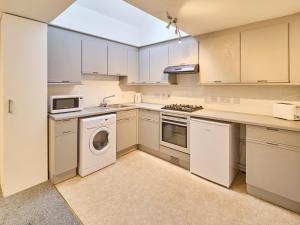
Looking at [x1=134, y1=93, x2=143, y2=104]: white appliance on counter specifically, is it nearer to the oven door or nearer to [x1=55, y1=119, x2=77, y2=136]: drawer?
the oven door

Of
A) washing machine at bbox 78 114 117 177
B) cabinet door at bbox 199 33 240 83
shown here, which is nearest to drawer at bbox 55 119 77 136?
washing machine at bbox 78 114 117 177

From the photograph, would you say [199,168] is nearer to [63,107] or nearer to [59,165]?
[59,165]

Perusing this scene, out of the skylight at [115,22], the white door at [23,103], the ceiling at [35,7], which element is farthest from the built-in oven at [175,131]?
the ceiling at [35,7]

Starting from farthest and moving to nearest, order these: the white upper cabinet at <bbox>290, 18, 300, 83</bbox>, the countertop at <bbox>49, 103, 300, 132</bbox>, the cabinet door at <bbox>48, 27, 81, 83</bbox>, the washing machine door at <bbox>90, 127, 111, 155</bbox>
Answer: the washing machine door at <bbox>90, 127, 111, 155</bbox>
the cabinet door at <bbox>48, 27, 81, 83</bbox>
the white upper cabinet at <bbox>290, 18, 300, 83</bbox>
the countertop at <bbox>49, 103, 300, 132</bbox>

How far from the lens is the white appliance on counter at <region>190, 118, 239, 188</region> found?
2.41m

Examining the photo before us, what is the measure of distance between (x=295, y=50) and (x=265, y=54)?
1.02 ft

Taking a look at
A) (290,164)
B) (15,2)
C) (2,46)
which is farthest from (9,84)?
(290,164)

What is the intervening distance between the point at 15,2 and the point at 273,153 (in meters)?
3.25

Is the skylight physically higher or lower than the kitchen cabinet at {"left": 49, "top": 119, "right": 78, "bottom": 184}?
higher

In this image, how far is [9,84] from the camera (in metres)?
2.14

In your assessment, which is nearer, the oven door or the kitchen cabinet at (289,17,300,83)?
the kitchen cabinet at (289,17,300,83)

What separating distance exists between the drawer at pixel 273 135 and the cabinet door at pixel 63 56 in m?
2.76

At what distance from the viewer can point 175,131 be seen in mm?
3104

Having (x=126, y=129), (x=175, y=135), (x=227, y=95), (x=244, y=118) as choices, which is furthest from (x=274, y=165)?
(x=126, y=129)
